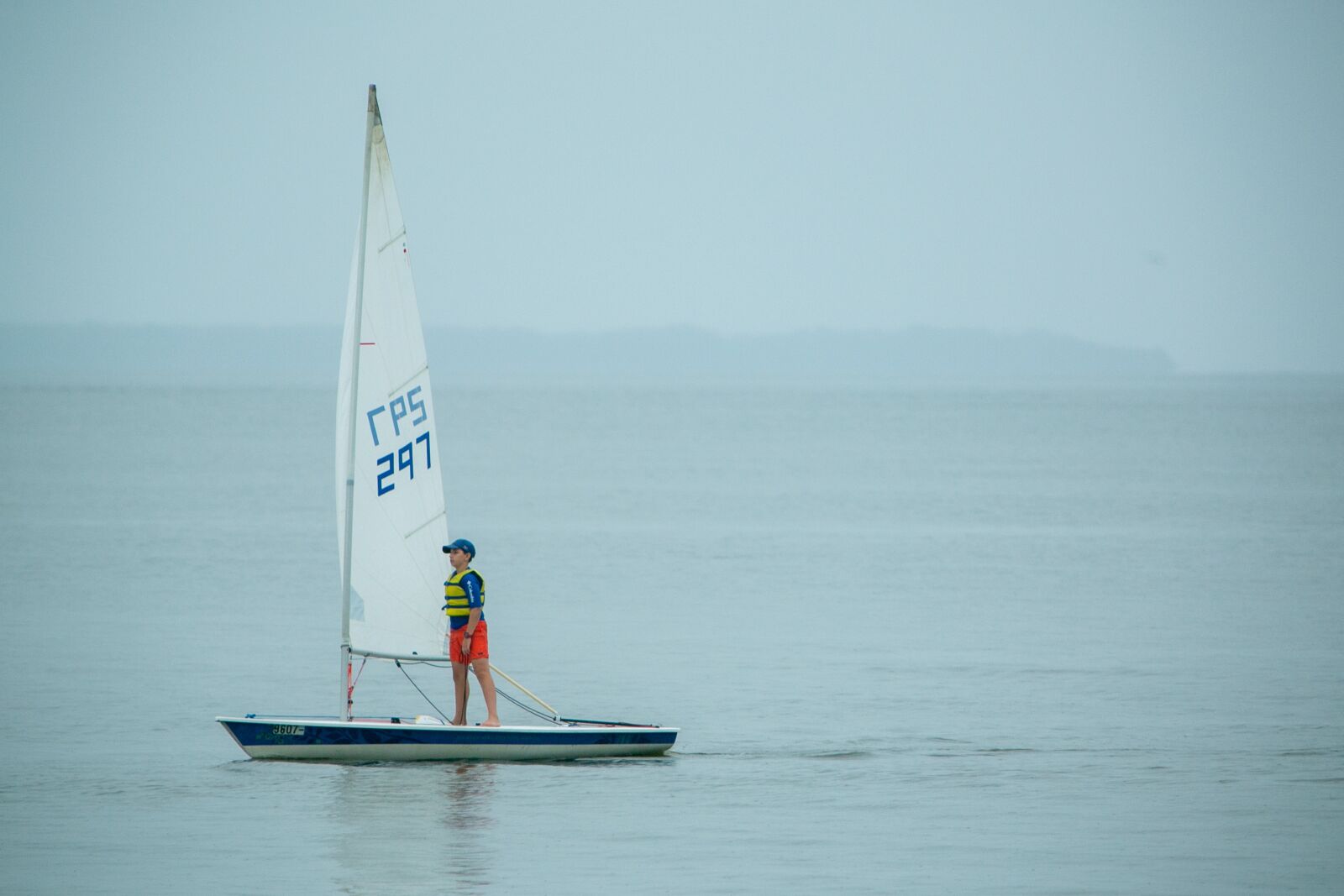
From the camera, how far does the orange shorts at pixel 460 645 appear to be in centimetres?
1841

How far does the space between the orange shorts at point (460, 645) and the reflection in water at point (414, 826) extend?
1.08m

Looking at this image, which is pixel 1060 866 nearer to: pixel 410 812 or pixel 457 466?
pixel 410 812

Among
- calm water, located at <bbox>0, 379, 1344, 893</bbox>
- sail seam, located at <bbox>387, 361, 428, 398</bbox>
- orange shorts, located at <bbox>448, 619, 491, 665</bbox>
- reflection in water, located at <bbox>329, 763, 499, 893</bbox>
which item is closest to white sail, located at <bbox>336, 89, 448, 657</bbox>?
sail seam, located at <bbox>387, 361, 428, 398</bbox>

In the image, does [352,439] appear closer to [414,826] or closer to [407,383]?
[407,383]

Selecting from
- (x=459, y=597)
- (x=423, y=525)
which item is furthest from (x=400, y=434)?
(x=459, y=597)

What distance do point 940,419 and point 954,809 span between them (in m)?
146

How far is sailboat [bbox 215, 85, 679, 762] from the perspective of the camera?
59.3ft

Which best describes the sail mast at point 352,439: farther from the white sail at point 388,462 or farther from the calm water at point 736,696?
the calm water at point 736,696

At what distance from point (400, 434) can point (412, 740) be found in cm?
304

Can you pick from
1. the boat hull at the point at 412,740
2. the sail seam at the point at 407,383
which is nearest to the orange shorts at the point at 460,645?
the boat hull at the point at 412,740

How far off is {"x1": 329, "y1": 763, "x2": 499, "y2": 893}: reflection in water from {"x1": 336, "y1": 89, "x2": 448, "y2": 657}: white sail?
1302 mm

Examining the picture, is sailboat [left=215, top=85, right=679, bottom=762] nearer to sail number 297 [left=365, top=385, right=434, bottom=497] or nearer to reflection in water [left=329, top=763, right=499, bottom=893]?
sail number 297 [left=365, top=385, right=434, bottom=497]

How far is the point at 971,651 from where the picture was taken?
93.8 feet

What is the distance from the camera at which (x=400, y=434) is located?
61.0ft
